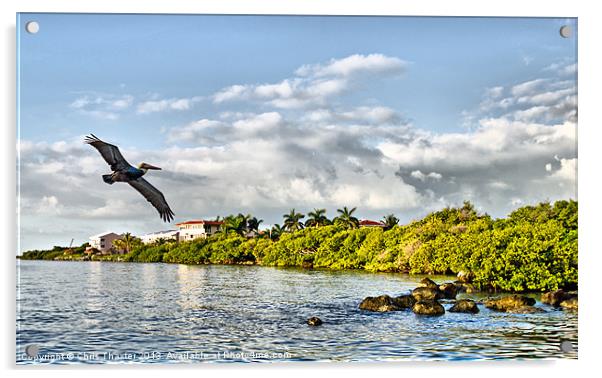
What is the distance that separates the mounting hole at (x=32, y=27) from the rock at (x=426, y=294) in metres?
3.88

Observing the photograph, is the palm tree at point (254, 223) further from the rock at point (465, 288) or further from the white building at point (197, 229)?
the rock at point (465, 288)

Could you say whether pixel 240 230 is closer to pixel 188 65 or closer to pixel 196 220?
pixel 196 220

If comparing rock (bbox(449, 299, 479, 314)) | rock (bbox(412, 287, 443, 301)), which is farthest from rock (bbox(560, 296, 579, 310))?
rock (bbox(412, 287, 443, 301))

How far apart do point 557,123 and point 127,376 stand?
3.57 meters

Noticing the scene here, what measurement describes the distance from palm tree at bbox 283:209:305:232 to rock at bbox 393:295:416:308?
1.12 m

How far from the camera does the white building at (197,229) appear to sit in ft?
16.3

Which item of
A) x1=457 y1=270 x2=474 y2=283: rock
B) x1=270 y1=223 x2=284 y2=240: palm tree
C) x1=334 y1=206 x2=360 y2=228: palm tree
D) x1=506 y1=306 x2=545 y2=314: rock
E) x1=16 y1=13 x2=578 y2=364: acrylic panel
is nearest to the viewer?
x1=16 y1=13 x2=578 y2=364: acrylic panel

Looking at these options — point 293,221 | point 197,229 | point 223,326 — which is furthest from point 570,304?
point 197,229

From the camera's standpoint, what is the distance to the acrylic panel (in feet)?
14.0

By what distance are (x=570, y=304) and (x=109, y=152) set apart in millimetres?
3623

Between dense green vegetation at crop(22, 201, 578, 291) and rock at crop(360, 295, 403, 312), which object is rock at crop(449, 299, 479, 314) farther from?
dense green vegetation at crop(22, 201, 578, 291)

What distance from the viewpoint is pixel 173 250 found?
207 inches

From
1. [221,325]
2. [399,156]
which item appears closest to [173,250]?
[221,325]

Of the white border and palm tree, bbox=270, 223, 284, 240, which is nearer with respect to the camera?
the white border
